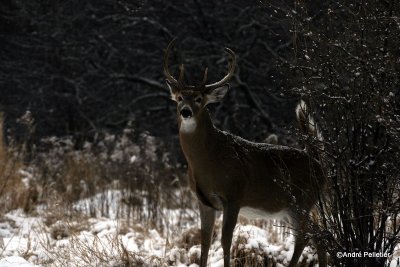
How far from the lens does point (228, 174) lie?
18.6 feet

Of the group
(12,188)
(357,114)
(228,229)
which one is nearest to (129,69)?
(12,188)

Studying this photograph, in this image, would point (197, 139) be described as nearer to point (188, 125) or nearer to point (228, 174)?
point (188, 125)

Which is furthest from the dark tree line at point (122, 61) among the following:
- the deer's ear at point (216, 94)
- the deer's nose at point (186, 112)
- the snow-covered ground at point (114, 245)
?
the deer's nose at point (186, 112)

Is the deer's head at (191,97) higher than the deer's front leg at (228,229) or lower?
higher

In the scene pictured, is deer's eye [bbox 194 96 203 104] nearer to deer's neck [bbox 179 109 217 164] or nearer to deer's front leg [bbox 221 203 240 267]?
deer's neck [bbox 179 109 217 164]

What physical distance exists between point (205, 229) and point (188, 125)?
87 centimetres

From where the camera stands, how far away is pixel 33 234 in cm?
752

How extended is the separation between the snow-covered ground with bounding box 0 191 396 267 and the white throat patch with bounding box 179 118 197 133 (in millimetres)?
1028

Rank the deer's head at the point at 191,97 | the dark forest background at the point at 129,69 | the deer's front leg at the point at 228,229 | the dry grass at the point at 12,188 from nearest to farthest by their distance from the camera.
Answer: the deer's front leg at the point at 228,229, the deer's head at the point at 191,97, the dry grass at the point at 12,188, the dark forest background at the point at 129,69

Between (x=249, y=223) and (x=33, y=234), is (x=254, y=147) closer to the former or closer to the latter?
(x=249, y=223)

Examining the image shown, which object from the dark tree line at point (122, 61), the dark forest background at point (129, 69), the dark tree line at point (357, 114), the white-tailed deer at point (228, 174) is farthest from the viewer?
the dark tree line at point (122, 61)

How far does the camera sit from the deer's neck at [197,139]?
5.80m

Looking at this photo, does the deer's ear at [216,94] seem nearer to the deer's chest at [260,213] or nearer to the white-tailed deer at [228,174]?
the white-tailed deer at [228,174]

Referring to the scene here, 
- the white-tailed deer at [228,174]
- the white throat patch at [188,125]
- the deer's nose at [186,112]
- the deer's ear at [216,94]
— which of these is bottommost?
the white-tailed deer at [228,174]
